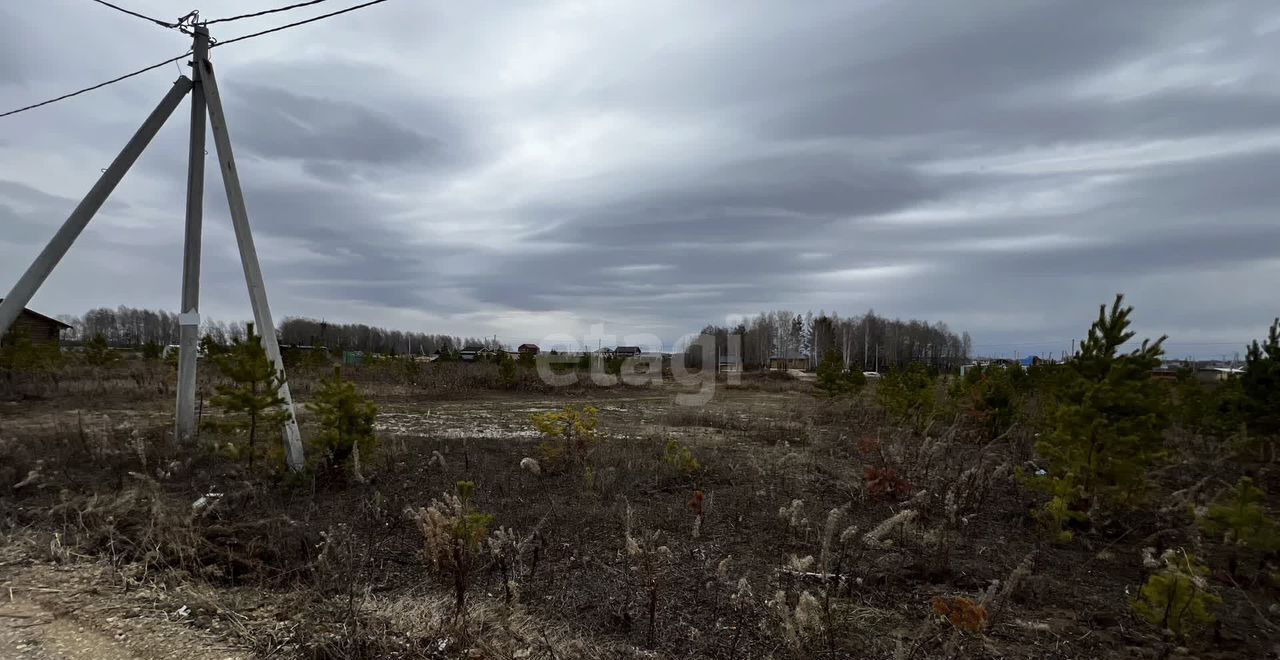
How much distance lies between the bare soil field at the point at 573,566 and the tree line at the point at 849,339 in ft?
224

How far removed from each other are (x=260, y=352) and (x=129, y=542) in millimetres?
2554

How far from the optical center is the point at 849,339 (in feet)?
263

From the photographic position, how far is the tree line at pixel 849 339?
76750 millimetres

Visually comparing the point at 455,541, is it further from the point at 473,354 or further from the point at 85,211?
the point at 473,354

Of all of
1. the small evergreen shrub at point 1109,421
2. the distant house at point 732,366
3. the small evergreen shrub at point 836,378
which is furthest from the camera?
the distant house at point 732,366

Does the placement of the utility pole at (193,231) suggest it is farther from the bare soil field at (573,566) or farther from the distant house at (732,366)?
the distant house at (732,366)

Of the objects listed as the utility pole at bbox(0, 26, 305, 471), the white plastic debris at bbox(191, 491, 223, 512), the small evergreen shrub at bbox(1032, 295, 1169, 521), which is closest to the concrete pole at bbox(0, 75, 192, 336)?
the utility pole at bbox(0, 26, 305, 471)

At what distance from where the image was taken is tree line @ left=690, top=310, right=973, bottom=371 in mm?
76750

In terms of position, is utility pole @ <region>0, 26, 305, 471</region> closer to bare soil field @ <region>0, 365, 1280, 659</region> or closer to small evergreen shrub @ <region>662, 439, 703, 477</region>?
bare soil field @ <region>0, 365, 1280, 659</region>

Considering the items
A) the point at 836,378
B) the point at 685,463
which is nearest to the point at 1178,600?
the point at 685,463

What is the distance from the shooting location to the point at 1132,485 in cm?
552

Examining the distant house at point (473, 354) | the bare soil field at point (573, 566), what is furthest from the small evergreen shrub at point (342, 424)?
the distant house at point (473, 354)

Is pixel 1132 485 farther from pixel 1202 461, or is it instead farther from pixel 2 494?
pixel 2 494

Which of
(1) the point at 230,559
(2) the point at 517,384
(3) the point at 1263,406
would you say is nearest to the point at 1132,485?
(3) the point at 1263,406
